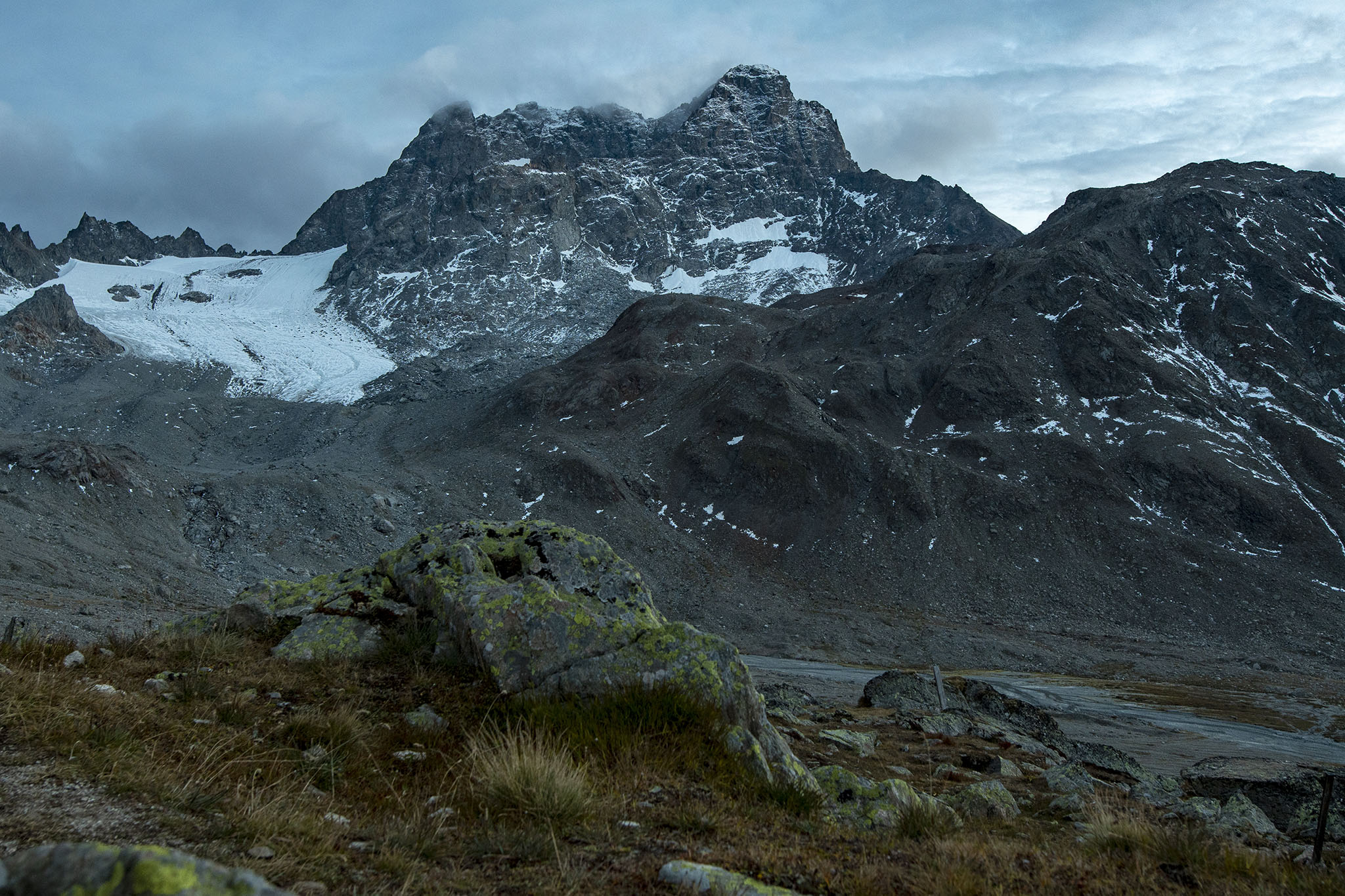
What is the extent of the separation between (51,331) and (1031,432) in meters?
147

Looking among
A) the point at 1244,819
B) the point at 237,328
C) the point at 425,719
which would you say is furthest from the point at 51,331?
the point at 1244,819

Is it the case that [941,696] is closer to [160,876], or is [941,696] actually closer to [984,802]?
[984,802]

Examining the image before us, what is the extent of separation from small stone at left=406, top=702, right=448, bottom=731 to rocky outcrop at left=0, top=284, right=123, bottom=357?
14505 centimetres

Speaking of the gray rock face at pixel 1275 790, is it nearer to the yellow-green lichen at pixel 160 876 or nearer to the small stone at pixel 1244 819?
the small stone at pixel 1244 819

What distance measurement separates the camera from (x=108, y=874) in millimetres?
2121

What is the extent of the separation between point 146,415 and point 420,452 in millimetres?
42531

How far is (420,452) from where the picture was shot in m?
85.5

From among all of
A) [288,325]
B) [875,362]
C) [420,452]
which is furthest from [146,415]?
[875,362]

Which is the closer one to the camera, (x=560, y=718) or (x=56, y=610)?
(x=560, y=718)

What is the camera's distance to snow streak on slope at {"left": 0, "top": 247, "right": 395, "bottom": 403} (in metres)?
126

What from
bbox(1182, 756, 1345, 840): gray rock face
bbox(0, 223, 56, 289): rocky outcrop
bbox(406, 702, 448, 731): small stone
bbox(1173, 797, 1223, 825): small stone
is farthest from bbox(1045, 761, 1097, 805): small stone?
bbox(0, 223, 56, 289): rocky outcrop

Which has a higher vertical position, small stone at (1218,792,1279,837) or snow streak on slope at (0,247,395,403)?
snow streak on slope at (0,247,395,403)

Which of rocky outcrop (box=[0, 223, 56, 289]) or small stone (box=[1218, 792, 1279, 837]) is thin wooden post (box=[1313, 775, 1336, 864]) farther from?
rocky outcrop (box=[0, 223, 56, 289])

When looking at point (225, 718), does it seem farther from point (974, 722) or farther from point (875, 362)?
point (875, 362)
